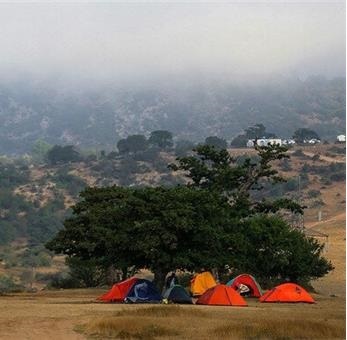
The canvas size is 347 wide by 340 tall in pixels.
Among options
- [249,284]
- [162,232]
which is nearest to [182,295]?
[162,232]

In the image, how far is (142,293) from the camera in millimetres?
35406

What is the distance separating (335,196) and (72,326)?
103951 mm

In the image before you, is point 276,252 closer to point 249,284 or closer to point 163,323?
point 249,284

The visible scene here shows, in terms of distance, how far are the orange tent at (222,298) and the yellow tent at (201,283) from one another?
5.57 metres

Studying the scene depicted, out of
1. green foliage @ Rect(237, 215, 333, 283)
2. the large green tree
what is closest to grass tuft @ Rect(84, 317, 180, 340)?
the large green tree

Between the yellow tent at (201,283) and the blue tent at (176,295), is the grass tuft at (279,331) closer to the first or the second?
the blue tent at (176,295)

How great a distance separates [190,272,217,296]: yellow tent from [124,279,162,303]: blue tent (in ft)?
16.5

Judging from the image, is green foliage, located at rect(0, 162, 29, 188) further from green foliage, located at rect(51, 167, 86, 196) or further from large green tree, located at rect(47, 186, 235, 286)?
large green tree, located at rect(47, 186, 235, 286)

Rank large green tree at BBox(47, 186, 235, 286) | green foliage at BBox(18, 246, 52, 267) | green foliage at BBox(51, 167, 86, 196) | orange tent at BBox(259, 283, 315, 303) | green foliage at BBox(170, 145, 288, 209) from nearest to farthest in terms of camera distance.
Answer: large green tree at BBox(47, 186, 235, 286) < orange tent at BBox(259, 283, 315, 303) < green foliage at BBox(170, 145, 288, 209) < green foliage at BBox(18, 246, 52, 267) < green foliage at BBox(51, 167, 86, 196)

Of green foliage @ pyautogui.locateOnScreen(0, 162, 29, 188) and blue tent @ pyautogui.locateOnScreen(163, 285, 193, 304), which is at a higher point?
blue tent @ pyautogui.locateOnScreen(163, 285, 193, 304)

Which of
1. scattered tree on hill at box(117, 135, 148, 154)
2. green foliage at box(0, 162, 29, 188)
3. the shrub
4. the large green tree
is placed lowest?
the shrub

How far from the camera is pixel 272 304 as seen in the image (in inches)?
1403

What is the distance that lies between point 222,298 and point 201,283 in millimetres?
6391

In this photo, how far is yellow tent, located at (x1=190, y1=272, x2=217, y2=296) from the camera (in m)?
40.2
